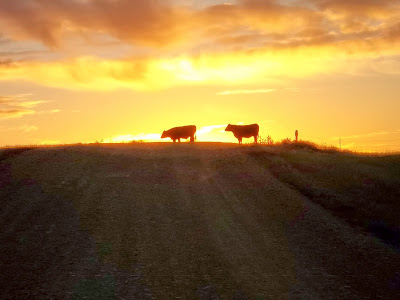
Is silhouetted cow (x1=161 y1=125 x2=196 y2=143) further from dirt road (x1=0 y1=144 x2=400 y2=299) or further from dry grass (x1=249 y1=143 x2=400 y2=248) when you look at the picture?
dirt road (x1=0 y1=144 x2=400 y2=299)

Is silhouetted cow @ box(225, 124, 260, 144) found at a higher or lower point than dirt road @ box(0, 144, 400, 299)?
higher

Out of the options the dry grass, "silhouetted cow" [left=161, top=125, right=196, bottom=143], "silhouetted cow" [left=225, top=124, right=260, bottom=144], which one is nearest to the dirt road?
the dry grass

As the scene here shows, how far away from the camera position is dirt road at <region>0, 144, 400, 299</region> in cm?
1198

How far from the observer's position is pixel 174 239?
1488 cm

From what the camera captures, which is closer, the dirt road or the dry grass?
the dirt road

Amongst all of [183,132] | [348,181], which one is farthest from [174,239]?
[183,132]

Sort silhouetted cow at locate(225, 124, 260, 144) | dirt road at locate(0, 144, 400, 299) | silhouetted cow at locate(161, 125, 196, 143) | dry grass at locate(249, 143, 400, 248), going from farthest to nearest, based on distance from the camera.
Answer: silhouetted cow at locate(225, 124, 260, 144), silhouetted cow at locate(161, 125, 196, 143), dry grass at locate(249, 143, 400, 248), dirt road at locate(0, 144, 400, 299)

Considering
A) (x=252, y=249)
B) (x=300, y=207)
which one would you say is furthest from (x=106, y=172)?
(x=252, y=249)

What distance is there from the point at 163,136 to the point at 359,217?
79.9ft

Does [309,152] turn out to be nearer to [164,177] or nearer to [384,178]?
[384,178]

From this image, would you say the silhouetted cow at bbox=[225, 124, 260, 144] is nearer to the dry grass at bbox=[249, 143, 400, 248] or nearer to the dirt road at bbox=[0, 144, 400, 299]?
the dry grass at bbox=[249, 143, 400, 248]

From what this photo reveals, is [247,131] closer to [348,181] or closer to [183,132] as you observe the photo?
[183,132]

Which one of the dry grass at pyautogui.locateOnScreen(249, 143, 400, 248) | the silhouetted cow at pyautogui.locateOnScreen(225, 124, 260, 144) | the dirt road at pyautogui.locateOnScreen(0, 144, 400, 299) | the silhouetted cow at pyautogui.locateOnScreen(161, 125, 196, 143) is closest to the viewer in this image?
the dirt road at pyautogui.locateOnScreen(0, 144, 400, 299)

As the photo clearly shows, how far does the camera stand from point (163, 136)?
135ft
